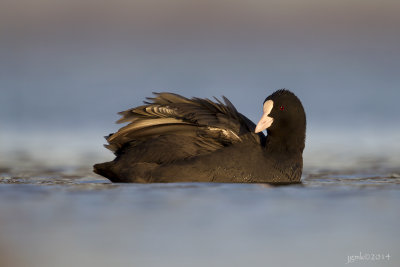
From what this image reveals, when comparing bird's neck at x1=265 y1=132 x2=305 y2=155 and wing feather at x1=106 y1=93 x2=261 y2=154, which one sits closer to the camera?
wing feather at x1=106 y1=93 x2=261 y2=154

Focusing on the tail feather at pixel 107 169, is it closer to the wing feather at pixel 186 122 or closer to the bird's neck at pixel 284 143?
the wing feather at pixel 186 122

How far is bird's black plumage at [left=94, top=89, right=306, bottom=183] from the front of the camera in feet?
32.9

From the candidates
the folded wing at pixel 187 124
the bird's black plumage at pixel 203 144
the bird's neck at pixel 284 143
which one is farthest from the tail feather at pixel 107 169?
the bird's neck at pixel 284 143

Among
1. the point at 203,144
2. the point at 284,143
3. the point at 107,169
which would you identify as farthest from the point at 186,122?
the point at 284,143

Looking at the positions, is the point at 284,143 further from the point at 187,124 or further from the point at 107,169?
the point at 107,169

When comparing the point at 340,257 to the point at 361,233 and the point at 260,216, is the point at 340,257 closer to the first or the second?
the point at 361,233

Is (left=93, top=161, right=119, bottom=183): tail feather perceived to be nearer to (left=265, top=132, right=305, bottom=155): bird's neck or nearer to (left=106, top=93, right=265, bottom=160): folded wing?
(left=106, top=93, right=265, bottom=160): folded wing

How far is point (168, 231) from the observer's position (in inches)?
288

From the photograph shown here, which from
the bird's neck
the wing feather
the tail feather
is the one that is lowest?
the tail feather

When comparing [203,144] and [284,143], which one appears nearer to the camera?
[203,144]

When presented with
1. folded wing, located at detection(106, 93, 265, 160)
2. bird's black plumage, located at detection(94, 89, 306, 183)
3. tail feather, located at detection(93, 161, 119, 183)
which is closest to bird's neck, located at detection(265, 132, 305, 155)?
Result: bird's black plumage, located at detection(94, 89, 306, 183)

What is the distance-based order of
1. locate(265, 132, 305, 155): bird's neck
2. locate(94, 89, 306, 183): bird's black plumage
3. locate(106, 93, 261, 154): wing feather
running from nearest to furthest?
locate(94, 89, 306, 183): bird's black plumage < locate(106, 93, 261, 154): wing feather < locate(265, 132, 305, 155): bird's neck

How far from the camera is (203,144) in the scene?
10.3 metres

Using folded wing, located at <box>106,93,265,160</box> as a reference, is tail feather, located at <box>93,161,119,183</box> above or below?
below
